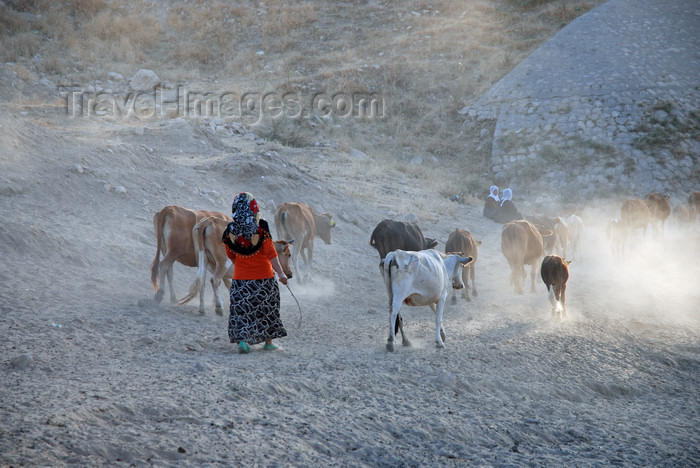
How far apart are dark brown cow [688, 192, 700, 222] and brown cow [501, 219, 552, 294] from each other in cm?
1119

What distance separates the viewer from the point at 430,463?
4539 millimetres

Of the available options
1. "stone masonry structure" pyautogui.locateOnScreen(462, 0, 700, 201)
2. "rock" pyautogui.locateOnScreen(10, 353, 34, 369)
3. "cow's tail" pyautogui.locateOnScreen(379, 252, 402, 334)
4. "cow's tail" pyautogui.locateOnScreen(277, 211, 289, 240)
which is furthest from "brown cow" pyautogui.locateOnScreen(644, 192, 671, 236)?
"rock" pyautogui.locateOnScreen(10, 353, 34, 369)

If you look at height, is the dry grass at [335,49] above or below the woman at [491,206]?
above

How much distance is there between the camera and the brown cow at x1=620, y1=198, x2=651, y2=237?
17.2 metres

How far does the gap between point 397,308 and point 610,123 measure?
21.6 m

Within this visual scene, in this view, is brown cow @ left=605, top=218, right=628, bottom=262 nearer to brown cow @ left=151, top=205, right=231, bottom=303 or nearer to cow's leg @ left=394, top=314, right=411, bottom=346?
cow's leg @ left=394, top=314, right=411, bottom=346

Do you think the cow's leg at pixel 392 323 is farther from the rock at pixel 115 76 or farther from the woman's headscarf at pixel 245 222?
the rock at pixel 115 76

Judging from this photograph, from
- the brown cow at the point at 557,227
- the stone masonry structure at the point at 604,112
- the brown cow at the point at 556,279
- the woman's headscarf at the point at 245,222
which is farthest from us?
the stone masonry structure at the point at 604,112

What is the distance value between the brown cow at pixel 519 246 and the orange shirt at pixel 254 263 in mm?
6479

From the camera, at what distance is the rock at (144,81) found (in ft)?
92.7

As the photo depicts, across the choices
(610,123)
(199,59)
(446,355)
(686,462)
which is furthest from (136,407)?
(199,59)

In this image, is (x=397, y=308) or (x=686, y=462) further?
(x=397, y=308)

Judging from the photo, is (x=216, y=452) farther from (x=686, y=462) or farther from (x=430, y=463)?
(x=686, y=462)

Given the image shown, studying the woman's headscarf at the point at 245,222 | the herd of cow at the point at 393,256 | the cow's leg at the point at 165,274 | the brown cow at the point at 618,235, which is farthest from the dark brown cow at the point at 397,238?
the brown cow at the point at 618,235
